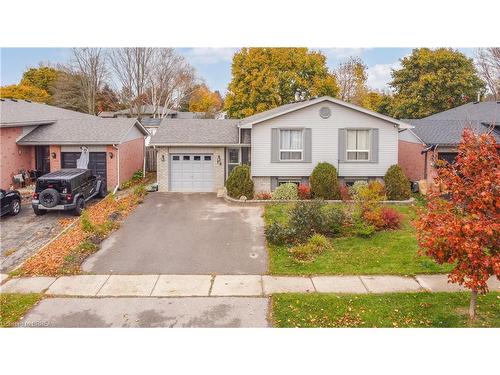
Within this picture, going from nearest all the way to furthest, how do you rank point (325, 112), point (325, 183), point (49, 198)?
point (49, 198)
point (325, 183)
point (325, 112)

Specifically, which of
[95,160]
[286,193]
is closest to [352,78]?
[286,193]

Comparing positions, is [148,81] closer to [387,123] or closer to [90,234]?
[387,123]

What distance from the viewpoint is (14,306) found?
10.7m

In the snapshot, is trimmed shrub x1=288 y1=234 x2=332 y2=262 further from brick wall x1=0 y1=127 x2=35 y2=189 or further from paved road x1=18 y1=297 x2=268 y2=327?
brick wall x1=0 y1=127 x2=35 y2=189

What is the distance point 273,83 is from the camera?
40188 mm

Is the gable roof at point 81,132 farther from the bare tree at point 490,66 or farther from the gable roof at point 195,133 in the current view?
the bare tree at point 490,66

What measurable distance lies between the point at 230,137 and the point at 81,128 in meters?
8.65

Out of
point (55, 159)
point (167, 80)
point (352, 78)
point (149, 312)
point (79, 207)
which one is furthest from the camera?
point (167, 80)

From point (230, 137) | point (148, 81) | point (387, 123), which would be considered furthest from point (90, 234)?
point (148, 81)

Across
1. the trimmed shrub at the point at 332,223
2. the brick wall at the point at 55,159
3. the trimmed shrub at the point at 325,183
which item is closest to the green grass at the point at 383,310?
the trimmed shrub at the point at 332,223

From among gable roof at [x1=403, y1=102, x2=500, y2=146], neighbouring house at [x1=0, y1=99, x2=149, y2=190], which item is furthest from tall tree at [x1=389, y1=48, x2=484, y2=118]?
neighbouring house at [x1=0, y1=99, x2=149, y2=190]

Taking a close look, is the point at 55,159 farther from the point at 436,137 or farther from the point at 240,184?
the point at 436,137

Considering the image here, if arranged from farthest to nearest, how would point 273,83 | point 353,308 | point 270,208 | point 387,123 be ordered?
→ point 273,83 < point 387,123 < point 270,208 < point 353,308

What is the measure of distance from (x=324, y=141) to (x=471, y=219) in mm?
13961
